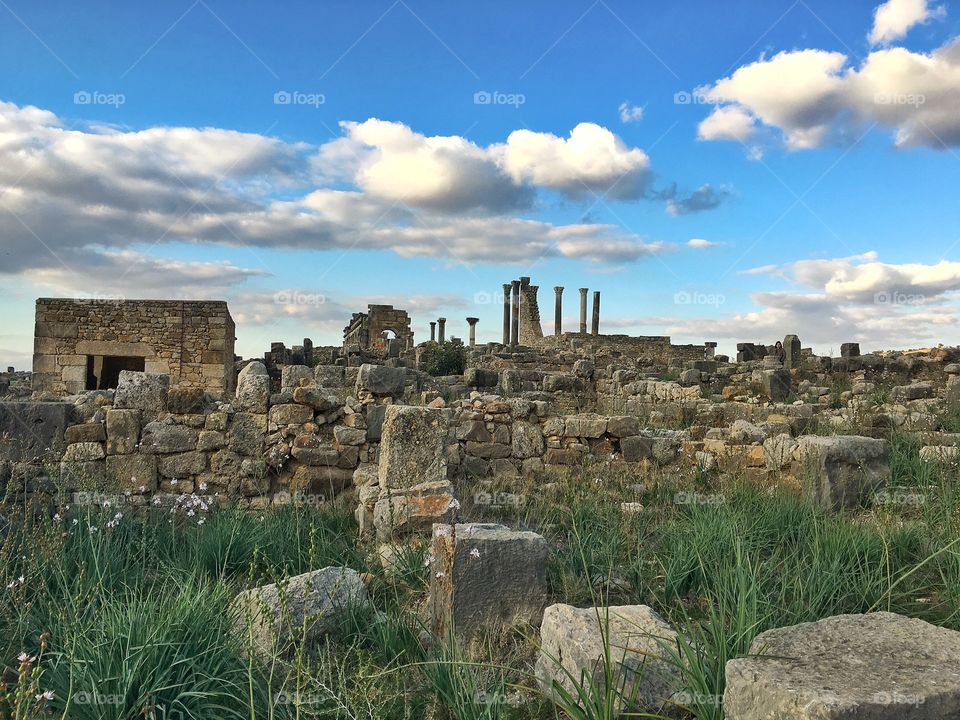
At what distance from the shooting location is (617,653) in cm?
318

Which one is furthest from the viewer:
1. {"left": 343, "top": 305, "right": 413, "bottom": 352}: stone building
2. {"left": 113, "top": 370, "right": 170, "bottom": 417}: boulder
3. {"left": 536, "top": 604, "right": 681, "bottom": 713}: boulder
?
{"left": 343, "top": 305, "right": 413, "bottom": 352}: stone building

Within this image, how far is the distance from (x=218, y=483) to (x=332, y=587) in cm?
355

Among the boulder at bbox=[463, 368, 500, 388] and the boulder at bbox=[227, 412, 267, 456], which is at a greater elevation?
the boulder at bbox=[463, 368, 500, 388]

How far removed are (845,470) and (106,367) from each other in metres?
16.5

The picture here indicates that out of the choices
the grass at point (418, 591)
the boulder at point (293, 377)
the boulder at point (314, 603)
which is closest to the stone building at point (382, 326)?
the boulder at point (293, 377)

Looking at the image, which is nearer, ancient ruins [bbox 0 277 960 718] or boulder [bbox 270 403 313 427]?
ancient ruins [bbox 0 277 960 718]

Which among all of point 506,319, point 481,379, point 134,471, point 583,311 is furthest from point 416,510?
point 583,311

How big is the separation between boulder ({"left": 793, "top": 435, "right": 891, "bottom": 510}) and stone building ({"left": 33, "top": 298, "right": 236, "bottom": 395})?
535 inches

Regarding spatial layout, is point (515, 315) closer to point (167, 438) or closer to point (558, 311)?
point (558, 311)

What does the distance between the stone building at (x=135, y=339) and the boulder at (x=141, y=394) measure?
32.3 feet

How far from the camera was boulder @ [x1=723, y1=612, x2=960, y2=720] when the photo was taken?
2.36 metres

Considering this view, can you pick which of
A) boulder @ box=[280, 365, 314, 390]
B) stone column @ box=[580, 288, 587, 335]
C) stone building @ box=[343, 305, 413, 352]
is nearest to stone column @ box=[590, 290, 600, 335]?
stone column @ box=[580, 288, 587, 335]

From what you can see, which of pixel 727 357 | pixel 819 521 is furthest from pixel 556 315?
pixel 819 521

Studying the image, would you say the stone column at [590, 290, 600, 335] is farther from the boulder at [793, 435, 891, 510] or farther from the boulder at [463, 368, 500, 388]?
the boulder at [793, 435, 891, 510]
